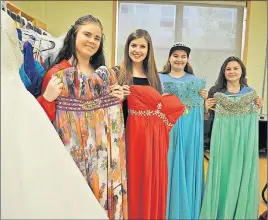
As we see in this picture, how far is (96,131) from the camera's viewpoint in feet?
2.84

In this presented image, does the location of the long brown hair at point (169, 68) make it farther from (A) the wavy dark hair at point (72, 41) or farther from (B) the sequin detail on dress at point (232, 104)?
(A) the wavy dark hair at point (72, 41)

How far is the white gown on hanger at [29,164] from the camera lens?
1.84ft

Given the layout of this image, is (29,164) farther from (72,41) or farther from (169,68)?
(169,68)

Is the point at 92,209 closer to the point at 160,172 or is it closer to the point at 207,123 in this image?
the point at 160,172

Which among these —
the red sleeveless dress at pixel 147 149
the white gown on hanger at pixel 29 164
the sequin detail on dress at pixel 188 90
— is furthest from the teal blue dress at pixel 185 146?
the white gown on hanger at pixel 29 164

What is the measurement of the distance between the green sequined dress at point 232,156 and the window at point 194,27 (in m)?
0.24

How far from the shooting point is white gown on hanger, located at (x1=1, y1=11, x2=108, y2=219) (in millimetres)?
560

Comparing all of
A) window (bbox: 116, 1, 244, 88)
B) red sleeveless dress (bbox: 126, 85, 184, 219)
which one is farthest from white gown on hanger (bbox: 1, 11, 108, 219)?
window (bbox: 116, 1, 244, 88)

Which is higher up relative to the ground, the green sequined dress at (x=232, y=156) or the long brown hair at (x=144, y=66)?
the long brown hair at (x=144, y=66)

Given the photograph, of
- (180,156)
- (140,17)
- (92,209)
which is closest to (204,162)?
(180,156)

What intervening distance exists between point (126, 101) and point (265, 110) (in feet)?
2.58

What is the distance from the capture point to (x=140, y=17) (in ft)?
4.57

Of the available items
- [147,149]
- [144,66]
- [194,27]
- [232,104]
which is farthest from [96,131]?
[194,27]

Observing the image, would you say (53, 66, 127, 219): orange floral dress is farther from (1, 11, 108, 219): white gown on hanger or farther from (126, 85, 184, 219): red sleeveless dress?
(1, 11, 108, 219): white gown on hanger
